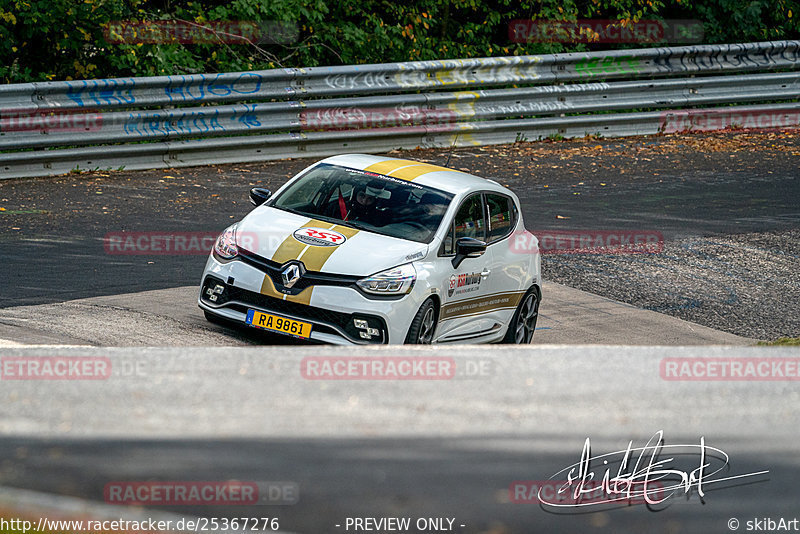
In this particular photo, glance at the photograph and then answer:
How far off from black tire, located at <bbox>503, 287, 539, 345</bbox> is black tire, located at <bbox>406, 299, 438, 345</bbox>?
1219 mm

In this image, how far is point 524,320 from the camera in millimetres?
9289

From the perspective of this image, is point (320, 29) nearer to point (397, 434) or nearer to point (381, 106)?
point (381, 106)

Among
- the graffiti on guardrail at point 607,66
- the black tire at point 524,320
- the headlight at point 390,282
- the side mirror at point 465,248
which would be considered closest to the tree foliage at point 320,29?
the graffiti on guardrail at point 607,66

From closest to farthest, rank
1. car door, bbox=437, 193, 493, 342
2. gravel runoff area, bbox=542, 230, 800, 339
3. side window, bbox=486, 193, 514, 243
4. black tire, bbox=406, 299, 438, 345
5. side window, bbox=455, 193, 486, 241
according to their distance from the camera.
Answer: black tire, bbox=406, 299, 438, 345, car door, bbox=437, 193, 493, 342, side window, bbox=455, 193, 486, 241, side window, bbox=486, 193, 514, 243, gravel runoff area, bbox=542, 230, 800, 339

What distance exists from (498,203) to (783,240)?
5.18 m

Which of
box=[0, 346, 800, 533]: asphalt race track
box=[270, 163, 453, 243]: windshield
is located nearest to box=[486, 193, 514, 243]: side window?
box=[270, 163, 453, 243]: windshield

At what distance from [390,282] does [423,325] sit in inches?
18.3

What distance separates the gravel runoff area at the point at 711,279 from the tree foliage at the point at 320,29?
812cm

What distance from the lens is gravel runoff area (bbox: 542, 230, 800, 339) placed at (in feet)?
33.8

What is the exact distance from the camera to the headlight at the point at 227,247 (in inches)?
317

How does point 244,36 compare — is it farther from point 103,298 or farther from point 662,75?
point 103,298

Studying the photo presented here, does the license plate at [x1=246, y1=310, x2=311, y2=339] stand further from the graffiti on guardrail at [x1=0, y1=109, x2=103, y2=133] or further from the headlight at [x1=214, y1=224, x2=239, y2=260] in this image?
the graffiti on guardrail at [x1=0, y1=109, x2=103, y2=133]

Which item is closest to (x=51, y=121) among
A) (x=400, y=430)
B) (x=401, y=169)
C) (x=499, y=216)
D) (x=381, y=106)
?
(x=381, y=106)

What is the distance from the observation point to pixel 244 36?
57.8 ft
